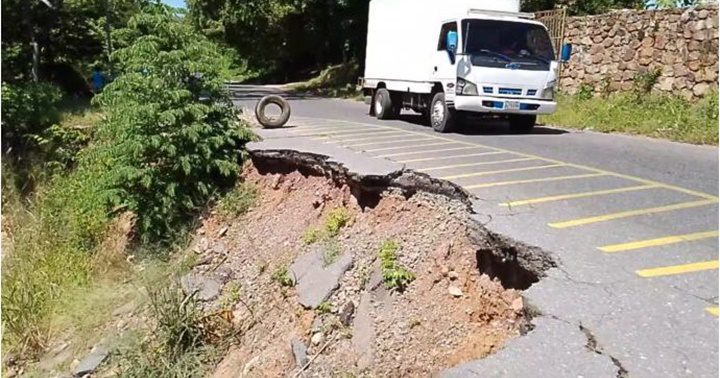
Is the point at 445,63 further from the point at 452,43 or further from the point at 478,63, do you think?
Result: the point at 478,63

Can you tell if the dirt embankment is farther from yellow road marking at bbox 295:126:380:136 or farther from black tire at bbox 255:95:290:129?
black tire at bbox 255:95:290:129

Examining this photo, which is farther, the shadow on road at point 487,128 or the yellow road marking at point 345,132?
the shadow on road at point 487,128

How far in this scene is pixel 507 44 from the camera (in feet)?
36.8

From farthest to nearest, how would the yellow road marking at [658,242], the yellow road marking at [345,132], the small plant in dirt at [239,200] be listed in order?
the yellow road marking at [345,132], the small plant in dirt at [239,200], the yellow road marking at [658,242]

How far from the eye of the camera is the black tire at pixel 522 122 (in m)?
11.8

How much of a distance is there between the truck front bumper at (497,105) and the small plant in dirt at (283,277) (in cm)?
569

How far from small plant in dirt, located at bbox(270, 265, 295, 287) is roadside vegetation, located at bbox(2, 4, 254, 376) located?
1.58m

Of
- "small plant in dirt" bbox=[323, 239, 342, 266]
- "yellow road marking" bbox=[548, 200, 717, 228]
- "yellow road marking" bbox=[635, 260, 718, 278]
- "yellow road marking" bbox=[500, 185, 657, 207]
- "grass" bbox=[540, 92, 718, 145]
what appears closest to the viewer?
"yellow road marking" bbox=[635, 260, 718, 278]

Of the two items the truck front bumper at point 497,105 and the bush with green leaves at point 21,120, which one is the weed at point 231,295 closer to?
the truck front bumper at point 497,105

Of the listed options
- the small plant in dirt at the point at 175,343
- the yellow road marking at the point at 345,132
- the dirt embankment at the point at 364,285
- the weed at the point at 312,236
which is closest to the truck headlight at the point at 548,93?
the yellow road marking at the point at 345,132

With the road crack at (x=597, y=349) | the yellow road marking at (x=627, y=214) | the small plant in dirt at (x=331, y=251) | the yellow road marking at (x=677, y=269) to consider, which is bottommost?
the small plant in dirt at (x=331, y=251)

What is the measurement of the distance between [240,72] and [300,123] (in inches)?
1284

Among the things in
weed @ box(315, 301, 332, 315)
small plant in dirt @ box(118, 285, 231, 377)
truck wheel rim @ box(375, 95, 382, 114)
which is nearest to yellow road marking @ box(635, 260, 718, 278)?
weed @ box(315, 301, 332, 315)

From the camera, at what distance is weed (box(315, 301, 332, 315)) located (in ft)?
17.6
